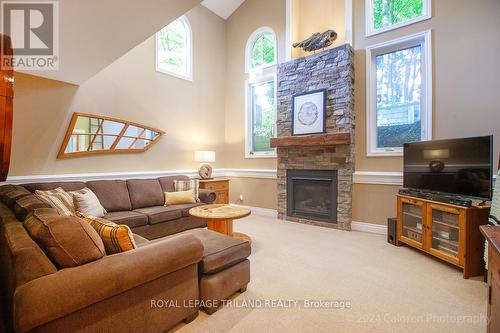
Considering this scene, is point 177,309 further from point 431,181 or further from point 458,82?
point 458,82

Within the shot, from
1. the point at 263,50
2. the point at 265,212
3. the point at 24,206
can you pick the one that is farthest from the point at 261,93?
the point at 24,206

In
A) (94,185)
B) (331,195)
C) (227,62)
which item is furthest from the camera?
(227,62)

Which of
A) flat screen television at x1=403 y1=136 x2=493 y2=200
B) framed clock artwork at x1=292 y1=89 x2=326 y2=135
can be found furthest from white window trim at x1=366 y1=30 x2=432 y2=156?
framed clock artwork at x1=292 y1=89 x2=326 y2=135

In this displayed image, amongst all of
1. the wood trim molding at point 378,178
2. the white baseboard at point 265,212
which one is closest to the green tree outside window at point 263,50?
the wood trim molding at point 378,178

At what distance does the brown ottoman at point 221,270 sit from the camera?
174cm

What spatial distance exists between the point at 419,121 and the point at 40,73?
5078 mm

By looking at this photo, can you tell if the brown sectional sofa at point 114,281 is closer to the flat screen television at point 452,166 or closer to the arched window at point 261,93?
the flat screen television at point 452,166

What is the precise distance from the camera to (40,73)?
2.90 meters

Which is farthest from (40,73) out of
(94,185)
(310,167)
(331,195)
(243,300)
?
(331,195)

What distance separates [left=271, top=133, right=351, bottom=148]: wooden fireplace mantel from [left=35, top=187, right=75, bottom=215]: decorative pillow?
317 cm

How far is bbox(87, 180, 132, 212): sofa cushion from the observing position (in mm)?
3232

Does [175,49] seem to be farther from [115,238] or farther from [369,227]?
[369,227]

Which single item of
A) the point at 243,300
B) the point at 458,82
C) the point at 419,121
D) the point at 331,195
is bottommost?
the point at 243,300

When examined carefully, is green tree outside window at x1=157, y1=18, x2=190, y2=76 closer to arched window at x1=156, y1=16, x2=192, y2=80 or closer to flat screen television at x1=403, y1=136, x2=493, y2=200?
arched window at x1=156, y1=16, x2=192, y2=80
